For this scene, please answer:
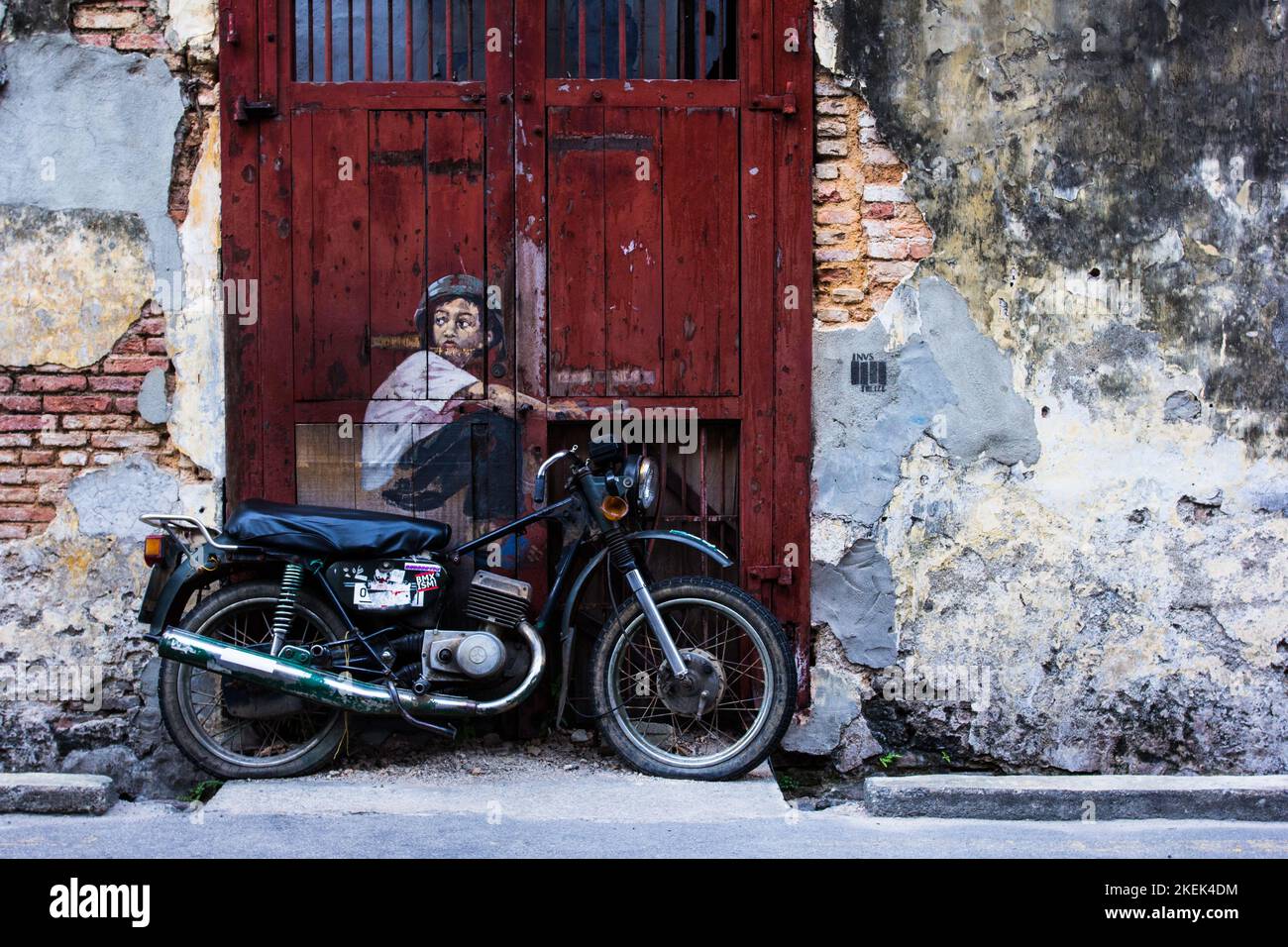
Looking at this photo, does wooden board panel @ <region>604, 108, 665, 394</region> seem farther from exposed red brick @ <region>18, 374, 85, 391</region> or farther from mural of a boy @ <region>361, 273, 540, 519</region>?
exposed red brick @ <region>18, 374, 85, 391</region>

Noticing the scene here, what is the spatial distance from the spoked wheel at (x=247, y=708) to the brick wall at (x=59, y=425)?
761mm

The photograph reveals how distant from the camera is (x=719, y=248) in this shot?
4898mm

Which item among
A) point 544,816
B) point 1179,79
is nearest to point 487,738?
point 544,816

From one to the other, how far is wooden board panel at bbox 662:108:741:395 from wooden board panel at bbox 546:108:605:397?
26 centimetres

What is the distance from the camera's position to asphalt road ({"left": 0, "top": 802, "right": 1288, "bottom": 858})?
3.91m

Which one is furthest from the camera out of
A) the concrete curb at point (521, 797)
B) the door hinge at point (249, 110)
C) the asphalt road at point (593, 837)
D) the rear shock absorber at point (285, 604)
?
the door hinge at point (249, 110)

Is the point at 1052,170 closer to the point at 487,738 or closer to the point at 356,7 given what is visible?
the point at 356,7

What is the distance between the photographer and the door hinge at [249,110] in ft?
15.6

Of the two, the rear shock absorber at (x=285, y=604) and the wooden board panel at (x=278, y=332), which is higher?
the wooden board panel at (x=278, y=332)

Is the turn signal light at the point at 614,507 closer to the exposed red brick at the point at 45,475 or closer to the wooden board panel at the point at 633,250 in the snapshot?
the wooden board panel at the point at 633,250

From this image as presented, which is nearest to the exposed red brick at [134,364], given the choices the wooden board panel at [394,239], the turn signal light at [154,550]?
the turn signal light at [154,550]

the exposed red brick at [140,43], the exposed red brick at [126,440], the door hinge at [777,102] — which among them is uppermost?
the exposed red brick at [140,43]

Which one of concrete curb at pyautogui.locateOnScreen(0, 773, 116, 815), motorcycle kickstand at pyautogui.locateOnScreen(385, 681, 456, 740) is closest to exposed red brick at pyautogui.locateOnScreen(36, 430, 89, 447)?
concrete curb at pyautogui.locateOnScreen(0, 773, 116, 815)

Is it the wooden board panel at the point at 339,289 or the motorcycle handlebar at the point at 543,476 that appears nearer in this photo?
the motorcycle handlebar at the point at 543,476
